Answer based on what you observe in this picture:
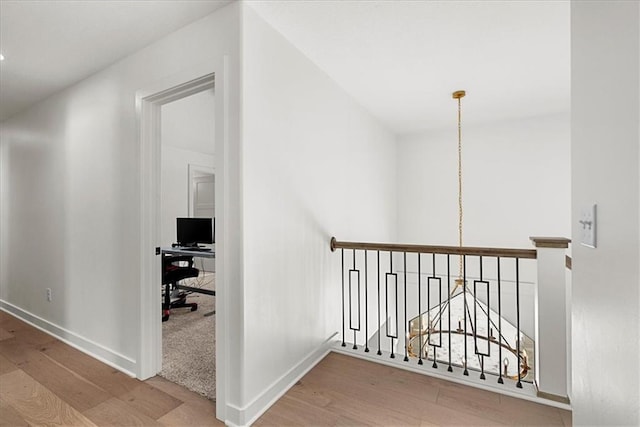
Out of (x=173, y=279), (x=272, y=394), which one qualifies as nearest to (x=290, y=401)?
(x=272, y=394)

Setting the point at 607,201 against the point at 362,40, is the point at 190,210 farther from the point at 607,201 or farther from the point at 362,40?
the point at 607,201

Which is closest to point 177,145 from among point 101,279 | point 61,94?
point 61,94

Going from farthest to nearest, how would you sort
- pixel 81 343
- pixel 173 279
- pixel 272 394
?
pixel 173 279 → pixel 81 343 → pixel 272 394

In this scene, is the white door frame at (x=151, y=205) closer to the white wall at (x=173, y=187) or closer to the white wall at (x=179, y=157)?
the white wall at (x=179, y=157)

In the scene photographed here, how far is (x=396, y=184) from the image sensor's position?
4977mm

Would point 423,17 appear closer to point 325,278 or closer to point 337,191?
point 337,191

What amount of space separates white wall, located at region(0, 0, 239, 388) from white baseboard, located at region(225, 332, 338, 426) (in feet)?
3.27

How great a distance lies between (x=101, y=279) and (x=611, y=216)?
301 cm

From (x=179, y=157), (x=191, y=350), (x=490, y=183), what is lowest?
(x=191, y=350)

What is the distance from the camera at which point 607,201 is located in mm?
734

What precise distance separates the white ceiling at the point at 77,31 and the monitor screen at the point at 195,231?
224 cm

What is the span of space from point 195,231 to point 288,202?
279 cm

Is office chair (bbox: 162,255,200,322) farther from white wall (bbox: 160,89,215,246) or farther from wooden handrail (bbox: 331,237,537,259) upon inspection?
wooden handrail (bbox: 331,237,537,259)

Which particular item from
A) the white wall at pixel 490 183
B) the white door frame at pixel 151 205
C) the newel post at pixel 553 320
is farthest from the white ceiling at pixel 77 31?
the white wall at pixel 490 183
